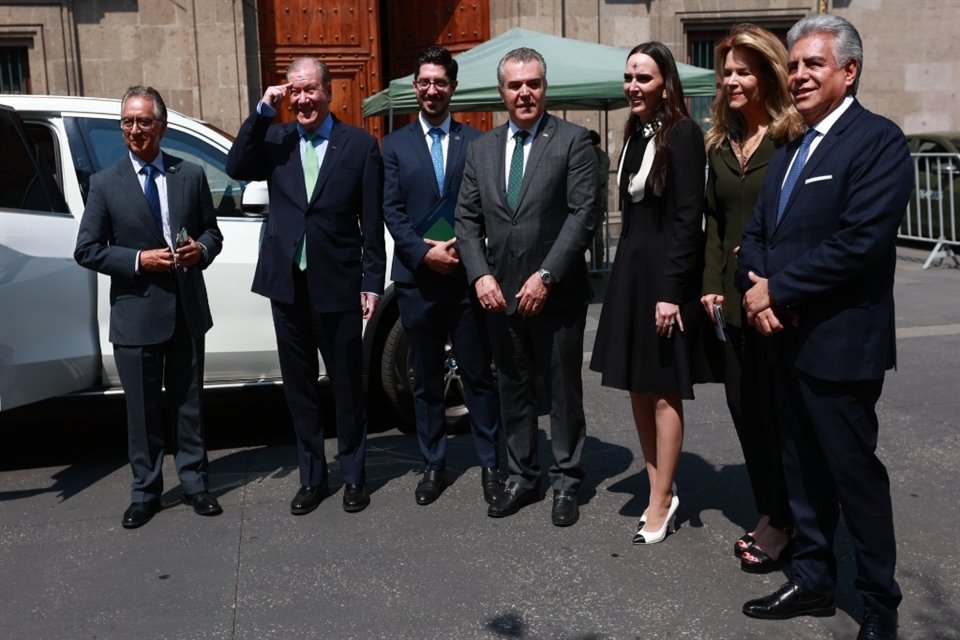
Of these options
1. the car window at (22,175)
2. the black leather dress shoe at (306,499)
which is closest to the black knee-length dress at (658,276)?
the black leather dress shoe at (306,499)

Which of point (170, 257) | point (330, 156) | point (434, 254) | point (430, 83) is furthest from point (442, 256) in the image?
point (170, 257)

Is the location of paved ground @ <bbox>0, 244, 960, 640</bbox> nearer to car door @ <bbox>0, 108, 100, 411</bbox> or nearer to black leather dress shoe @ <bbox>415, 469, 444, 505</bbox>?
black leather dress shoe @ <bbox>415, 469, 444, 505</bbox>

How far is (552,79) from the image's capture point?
9.78 m

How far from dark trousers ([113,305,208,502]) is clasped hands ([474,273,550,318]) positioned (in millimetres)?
1423

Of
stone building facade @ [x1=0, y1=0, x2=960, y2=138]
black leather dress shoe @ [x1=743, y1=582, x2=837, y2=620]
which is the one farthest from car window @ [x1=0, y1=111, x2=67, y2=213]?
stone building facade @ [x1=0, y1=0, x2=960, y2=138]

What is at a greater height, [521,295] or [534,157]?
[534,157]

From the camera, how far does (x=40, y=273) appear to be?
5.14 meters

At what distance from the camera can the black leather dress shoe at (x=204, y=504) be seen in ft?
16.0

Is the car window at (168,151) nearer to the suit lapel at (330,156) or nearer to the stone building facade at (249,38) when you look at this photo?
the suit lapel at (330,156)

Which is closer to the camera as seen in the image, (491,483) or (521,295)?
(521,295)

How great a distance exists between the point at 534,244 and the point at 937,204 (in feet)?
31.0

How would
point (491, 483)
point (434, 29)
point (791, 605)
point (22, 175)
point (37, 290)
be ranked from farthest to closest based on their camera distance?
1. point (434, 29)
2. point (22, 175)
3. point (37, 290)
4. point (491, 483)
5. point (791, 605)

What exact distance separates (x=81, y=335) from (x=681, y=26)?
11.2 meters

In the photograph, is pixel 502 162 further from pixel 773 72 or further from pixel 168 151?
pixel 168 151
